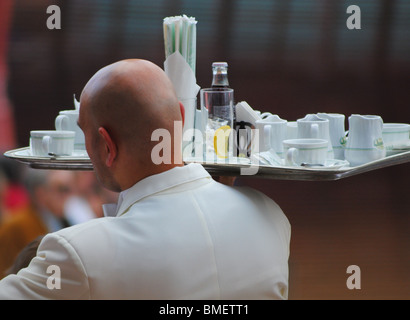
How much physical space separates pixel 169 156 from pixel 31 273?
396 millimetres

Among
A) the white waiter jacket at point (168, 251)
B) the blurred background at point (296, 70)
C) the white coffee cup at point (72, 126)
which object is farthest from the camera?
the blurred background at point (296, 70)

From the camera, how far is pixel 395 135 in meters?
1.77

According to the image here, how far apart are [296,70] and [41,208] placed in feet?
5.05

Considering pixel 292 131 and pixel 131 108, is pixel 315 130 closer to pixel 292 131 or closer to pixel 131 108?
pixel 292 131

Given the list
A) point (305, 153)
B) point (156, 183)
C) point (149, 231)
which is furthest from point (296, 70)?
point (149, 231)

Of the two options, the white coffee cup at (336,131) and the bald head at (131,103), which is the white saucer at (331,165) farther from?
the bald head at (131,103)

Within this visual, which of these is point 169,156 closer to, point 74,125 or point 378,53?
point 74,125

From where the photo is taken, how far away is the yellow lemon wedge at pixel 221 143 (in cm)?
165

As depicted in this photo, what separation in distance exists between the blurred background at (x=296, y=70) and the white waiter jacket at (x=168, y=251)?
181 cm

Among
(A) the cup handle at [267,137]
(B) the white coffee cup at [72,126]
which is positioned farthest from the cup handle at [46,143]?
(A) the cup handle at [267,137]

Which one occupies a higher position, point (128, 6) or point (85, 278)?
point (128, 6)
